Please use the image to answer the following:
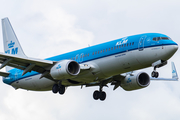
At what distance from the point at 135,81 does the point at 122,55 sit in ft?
24.6

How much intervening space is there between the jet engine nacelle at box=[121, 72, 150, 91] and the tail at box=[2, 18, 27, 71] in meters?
13.3

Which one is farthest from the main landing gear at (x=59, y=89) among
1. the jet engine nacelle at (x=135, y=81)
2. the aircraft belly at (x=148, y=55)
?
the aircraft belly at (x=148, y=55)

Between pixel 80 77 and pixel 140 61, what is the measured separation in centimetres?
673

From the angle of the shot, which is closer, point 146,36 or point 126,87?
point 146,36

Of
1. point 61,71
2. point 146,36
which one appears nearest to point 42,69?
point 61,71

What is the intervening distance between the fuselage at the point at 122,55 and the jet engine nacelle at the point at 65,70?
1.41 meters

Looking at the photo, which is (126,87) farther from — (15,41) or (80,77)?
(15,41)

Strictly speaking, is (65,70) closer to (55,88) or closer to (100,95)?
(55,88)

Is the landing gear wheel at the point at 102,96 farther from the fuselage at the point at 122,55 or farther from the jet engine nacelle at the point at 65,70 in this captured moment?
the jet engine nacelle at the point at 65,70

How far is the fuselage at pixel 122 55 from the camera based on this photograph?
35000 mm

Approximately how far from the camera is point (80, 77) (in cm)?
3881

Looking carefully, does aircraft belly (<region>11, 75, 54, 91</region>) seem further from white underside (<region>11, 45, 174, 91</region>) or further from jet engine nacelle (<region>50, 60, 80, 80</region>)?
jet engine nacelle (<region>50, 60, 80, 80</region>)

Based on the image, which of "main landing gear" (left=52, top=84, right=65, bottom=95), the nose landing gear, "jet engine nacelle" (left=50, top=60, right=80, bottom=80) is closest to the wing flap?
"jet engine nacelle" (left=50, top=60, right=80, bottom=80)

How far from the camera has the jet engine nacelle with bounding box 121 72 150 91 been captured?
42844 millimetres
